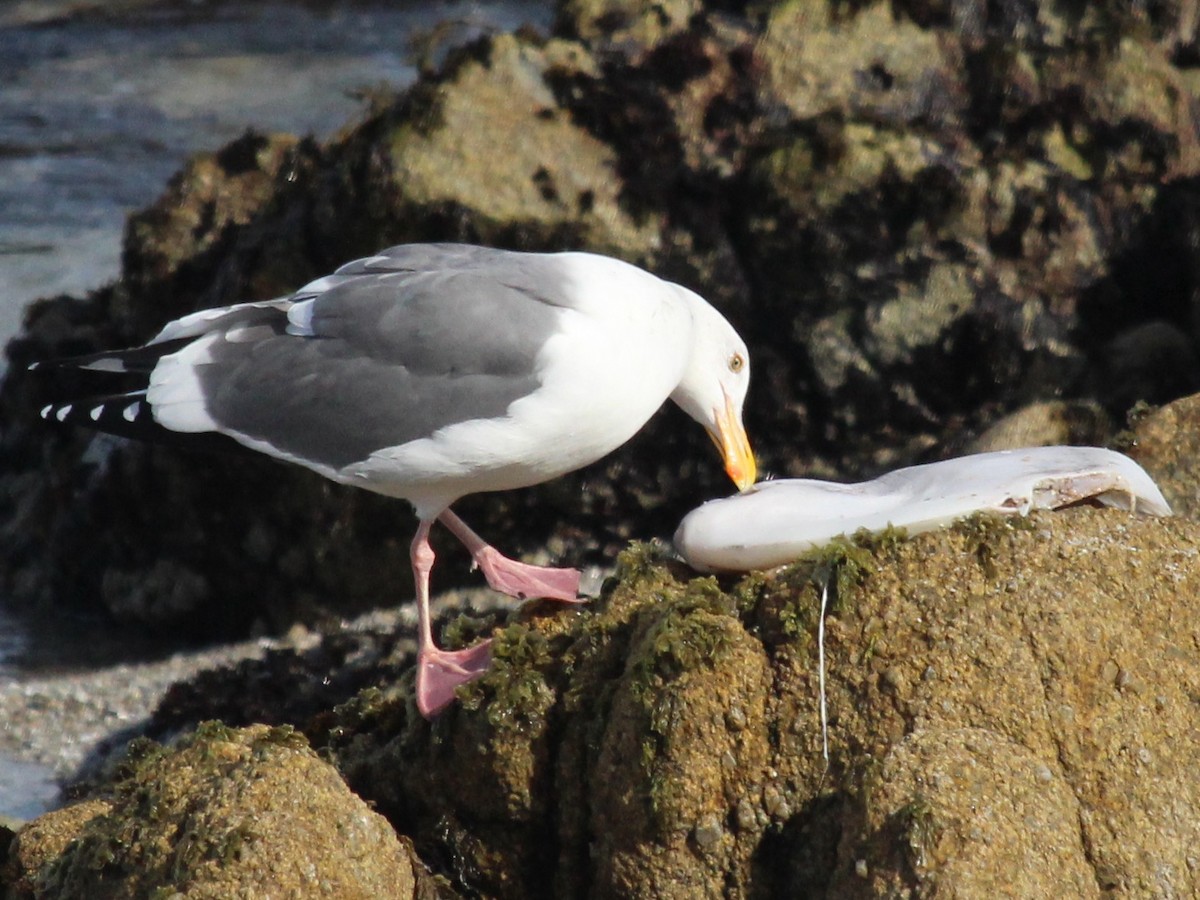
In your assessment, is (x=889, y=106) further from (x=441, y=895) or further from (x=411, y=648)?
(x=441, y=895)

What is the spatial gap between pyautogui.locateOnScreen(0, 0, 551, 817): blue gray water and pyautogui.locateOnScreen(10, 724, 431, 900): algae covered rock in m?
7.83

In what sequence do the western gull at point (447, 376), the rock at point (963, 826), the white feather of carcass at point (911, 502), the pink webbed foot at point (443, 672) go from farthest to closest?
the western gull at point (447, 376), the pink webbed foot at point (443, 672), the white feather of carcass at point (911, 502), the rock at point (963, 826)

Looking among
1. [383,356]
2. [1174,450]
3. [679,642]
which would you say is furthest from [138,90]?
[679,642]

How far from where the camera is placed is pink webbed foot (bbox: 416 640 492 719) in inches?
167

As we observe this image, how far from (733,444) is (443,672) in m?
1.40

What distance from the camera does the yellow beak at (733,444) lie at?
5.29 m

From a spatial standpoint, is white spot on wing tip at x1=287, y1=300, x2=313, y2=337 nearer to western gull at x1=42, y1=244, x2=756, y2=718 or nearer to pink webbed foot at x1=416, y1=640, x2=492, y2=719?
western gull at x1=42, y1=244, x2=756, y2=718

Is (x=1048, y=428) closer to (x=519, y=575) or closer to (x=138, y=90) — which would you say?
(x=519, y=575)

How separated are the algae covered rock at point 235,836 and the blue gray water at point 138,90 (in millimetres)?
7829

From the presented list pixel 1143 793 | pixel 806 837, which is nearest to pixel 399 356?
pixel 806 837

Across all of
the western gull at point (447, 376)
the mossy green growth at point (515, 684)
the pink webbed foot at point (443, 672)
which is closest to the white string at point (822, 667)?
the mossy green growth at point (515, 684)

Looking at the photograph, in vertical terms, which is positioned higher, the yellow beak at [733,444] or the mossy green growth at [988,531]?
the mossy green growth at [988,531]

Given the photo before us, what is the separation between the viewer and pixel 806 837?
361 centimetres

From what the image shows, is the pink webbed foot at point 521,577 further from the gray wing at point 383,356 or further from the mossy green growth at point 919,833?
the mossy green growth at point 919,833
